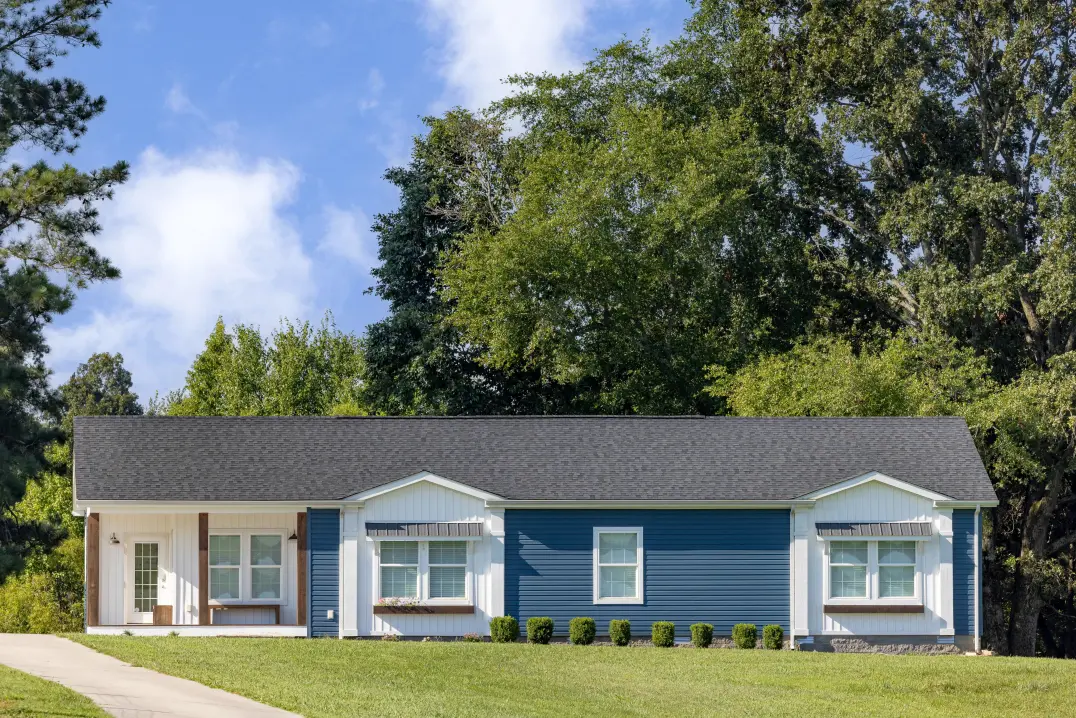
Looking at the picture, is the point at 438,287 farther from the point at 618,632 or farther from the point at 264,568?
the point at 618,632

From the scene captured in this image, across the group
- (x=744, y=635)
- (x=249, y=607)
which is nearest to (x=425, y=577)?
(x=249, y=607)

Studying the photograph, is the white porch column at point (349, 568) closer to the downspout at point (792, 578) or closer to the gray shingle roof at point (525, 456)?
the gray shingle roof at point (525, 456)

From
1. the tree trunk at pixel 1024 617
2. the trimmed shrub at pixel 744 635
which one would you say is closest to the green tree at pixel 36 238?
the trimmed shrub at pixel 744 635

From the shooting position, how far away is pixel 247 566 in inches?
1233

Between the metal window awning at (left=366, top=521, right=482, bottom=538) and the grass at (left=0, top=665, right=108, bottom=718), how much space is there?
440 inches

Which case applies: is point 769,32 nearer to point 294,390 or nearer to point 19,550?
point 294,390

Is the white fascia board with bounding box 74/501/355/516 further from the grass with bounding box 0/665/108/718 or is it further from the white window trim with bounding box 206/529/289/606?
the grass with bounding box 0/665/108/718

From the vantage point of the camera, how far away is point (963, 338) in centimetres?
4459

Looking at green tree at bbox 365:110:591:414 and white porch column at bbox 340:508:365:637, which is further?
green tree at bbox 365:110:591:414

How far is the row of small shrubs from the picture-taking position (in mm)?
29641

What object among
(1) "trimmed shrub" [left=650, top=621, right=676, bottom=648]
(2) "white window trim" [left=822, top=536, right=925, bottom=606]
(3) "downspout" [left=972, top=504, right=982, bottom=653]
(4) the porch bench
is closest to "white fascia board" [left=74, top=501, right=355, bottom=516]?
(4) the porch bench

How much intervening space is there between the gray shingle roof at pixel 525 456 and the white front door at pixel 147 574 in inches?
66.4

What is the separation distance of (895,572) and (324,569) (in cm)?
1179

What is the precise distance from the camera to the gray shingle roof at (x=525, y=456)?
30766mm
